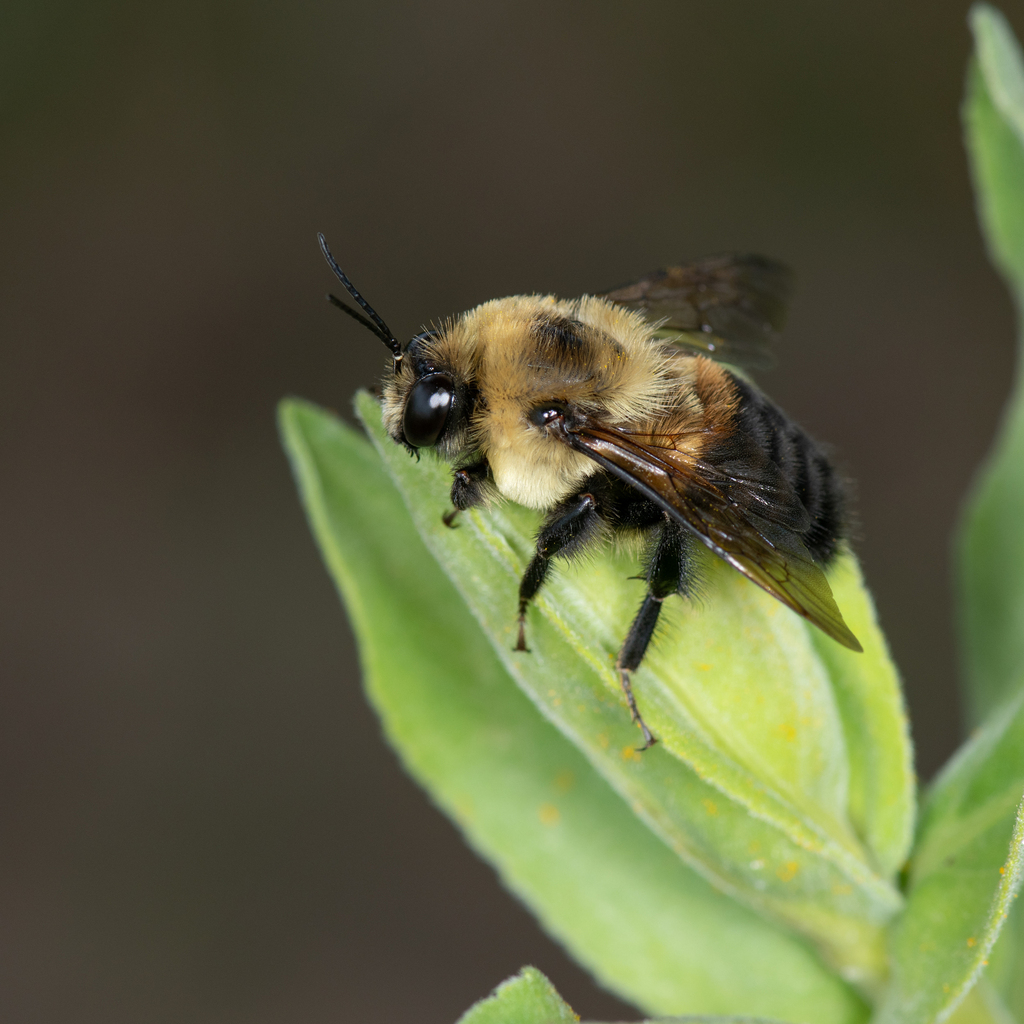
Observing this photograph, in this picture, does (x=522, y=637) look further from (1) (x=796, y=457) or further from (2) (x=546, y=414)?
(1) (x=796, y=457)

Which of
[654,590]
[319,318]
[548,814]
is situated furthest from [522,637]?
[319,318]

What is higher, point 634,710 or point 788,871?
point 634,710

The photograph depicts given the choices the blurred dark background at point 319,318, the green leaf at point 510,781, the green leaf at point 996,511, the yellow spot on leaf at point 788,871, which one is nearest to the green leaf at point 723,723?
the yellow spot on leaf at point 788,871

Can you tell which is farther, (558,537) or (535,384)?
(535,384)

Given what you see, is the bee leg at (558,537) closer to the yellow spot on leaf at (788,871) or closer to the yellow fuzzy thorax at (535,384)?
the yellow fuzzy thorax at (535,384)

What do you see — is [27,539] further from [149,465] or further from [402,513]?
[402,513]

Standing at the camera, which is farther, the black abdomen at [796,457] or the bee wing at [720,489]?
the black abdomen at [796,457]
